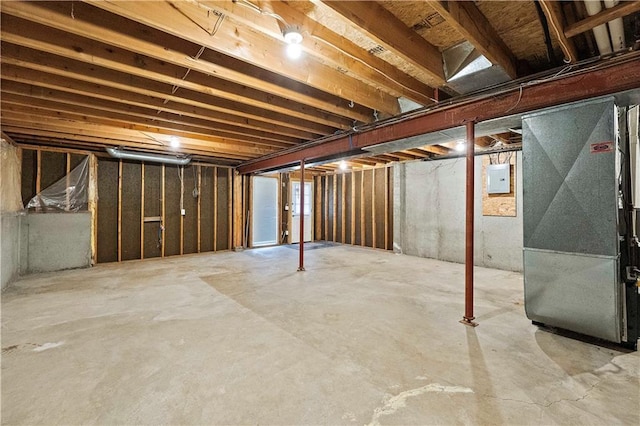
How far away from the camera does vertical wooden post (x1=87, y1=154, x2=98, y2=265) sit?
511 centimetres

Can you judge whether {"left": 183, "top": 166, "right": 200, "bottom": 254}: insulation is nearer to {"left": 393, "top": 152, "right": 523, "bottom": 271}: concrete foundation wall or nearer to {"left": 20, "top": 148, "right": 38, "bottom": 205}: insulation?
{"left": 20, "top": 148, "right": 38, "bottom": 205}: insulation

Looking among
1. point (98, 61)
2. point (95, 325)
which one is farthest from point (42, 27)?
point (95, 325)

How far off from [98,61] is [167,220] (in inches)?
178

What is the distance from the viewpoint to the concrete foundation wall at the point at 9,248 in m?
3.59

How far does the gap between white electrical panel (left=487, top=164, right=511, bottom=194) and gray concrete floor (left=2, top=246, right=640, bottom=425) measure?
192cm

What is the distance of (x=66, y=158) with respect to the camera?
4965 millimetres

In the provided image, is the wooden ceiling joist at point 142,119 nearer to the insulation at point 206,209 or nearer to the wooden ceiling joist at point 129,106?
the wooden ceiling joist at point 129,106

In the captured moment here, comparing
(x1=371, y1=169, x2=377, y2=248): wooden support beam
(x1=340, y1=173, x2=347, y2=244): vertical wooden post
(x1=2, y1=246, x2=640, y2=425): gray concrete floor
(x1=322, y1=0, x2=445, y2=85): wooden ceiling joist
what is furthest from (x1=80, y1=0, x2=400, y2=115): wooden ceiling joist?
(x1=340, y1=173, x2=347, y2=244): vertical wooden post

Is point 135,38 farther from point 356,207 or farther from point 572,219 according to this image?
point 356,207

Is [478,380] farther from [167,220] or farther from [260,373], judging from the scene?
[167,220]

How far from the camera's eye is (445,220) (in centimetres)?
561

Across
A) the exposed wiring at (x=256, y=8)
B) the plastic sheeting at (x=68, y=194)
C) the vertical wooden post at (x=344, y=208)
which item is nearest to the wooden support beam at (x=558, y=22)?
the exposed wiring at (x=256, y=8)

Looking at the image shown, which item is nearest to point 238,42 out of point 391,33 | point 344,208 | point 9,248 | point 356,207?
point 391,33

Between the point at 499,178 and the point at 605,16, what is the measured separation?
353 centimetres
